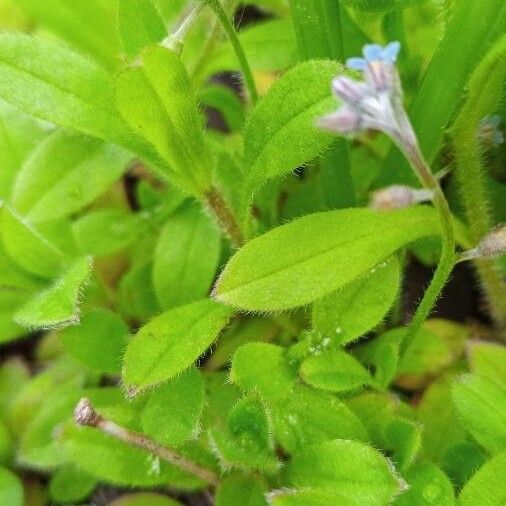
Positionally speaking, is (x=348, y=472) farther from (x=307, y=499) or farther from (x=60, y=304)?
(x=60, y=304)

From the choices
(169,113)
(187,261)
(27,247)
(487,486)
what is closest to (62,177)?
(27,247)

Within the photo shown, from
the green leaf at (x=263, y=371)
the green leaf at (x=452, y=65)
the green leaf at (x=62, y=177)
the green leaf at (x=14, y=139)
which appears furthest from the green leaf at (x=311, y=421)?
the green leaf at (x=14, y=139)

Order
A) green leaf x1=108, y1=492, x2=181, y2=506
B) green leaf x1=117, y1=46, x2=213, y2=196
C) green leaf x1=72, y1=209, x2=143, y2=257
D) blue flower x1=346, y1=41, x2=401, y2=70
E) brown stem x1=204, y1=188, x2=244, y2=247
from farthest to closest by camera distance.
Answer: green leaf x1=72, y1=209, x2=143, y2=257, green leaf x1=108, y1=492, x2=181, y2=506, brown stem x1=204, y1=188, x2=244, y2=247, green leaf x1=117, y1=46, x2=213, y2=196, blue flower x1=346, y1=41, x2=401, y2=70

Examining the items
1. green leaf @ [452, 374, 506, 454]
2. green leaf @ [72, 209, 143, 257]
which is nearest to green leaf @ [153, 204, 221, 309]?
green leaf @ [72, 209, 143, 257]

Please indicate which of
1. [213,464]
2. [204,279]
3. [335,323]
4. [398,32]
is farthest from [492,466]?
[398,32]

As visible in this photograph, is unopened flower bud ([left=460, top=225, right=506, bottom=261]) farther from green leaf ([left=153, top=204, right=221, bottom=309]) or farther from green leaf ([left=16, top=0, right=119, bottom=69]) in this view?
green leaf ([left=16, top=0, right=119, bottom=69])

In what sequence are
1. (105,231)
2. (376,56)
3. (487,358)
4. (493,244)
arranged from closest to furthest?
1. (376,56)
2. (493,244)
3. (487,358)
4. (105,231)
